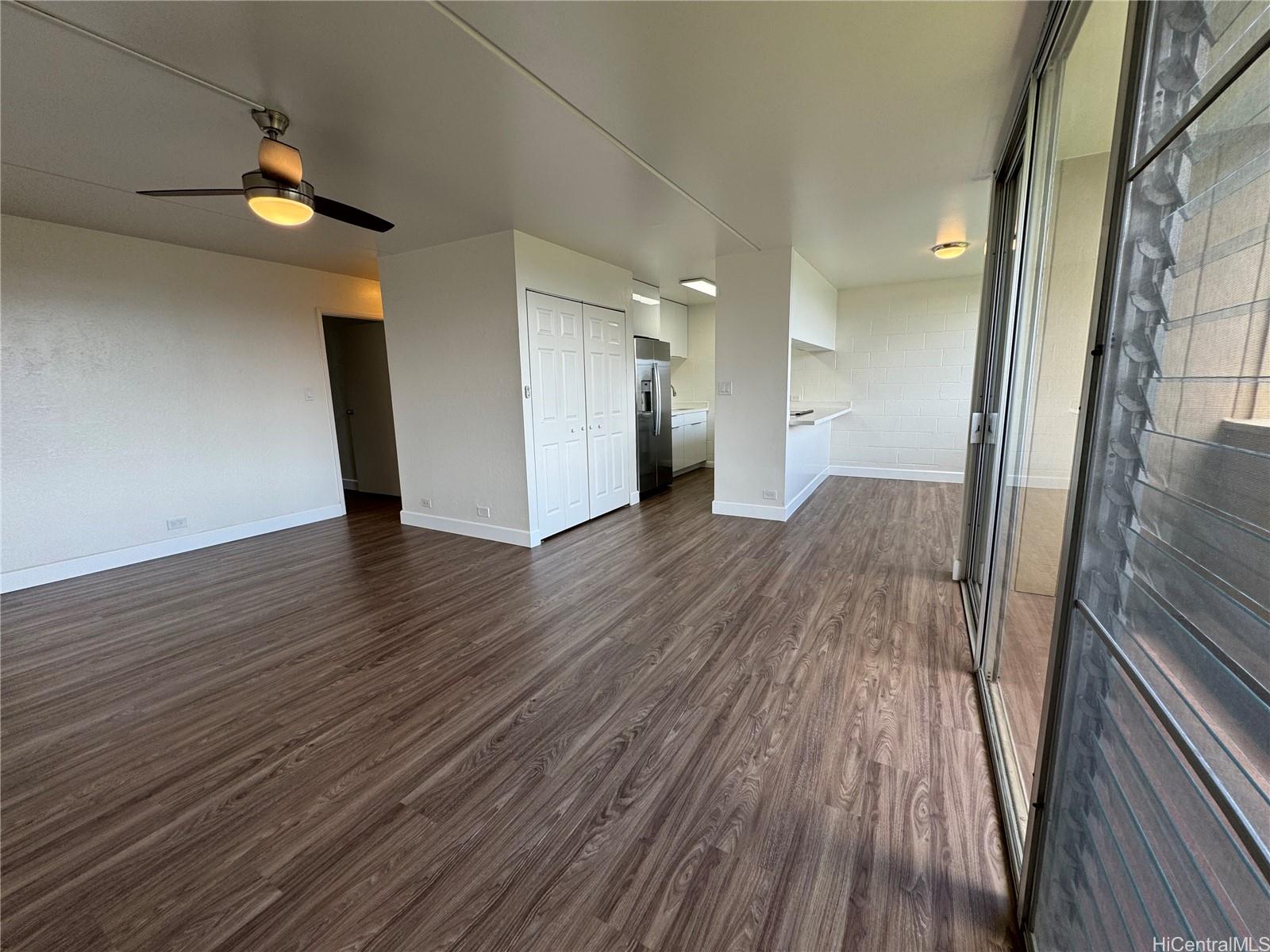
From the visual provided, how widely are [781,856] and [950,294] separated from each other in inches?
260

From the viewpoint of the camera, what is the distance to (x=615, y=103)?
2.13 meters

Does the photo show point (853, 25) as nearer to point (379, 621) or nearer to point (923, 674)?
point (923, 674)

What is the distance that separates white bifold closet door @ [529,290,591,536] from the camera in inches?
164

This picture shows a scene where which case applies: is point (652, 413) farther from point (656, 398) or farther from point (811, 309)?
point (811, 309)

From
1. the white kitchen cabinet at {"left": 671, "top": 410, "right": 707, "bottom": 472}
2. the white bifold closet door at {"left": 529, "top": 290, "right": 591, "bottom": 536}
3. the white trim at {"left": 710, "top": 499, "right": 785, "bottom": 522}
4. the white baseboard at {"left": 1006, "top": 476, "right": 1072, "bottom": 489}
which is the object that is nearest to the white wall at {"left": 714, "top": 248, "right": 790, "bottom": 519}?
the white trim at {"left": 710, "top": 499, "right": 785, "bottom": 522}

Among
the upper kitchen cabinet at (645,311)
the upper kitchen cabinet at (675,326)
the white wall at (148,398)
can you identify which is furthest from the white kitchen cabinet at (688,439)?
the white wall at (148,398)

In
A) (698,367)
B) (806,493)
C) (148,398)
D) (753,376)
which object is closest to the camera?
(148,398)

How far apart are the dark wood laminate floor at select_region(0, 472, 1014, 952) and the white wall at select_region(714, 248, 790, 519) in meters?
1.56

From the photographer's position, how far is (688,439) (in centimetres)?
717

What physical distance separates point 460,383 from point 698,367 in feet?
14.0

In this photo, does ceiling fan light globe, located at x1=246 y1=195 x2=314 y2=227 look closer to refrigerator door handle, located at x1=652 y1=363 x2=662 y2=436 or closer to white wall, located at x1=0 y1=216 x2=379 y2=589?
white wall, located at x1=0 y1=216 x2=379 y2=589

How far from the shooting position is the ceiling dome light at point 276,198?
207cm

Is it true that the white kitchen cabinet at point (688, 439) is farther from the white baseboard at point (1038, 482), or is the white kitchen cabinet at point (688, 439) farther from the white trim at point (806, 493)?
the white baseboard at point (1038, 482)

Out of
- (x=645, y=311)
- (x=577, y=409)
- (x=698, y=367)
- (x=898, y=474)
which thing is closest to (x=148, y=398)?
(x=577, y=409)
